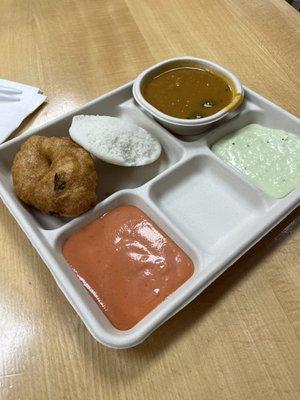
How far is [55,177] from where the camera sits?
1.17 m

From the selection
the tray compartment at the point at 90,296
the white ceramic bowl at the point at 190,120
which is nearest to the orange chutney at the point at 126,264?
the tray compartment at the point at 90,296

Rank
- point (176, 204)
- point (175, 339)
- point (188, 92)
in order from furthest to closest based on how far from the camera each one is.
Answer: point (188, 92), point (176, 204), point (175, 339)

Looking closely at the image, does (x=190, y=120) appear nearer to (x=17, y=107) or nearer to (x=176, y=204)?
(x=176, y=204)

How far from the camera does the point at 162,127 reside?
4.74 feet

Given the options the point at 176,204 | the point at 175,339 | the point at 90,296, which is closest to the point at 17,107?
the point at 176,204

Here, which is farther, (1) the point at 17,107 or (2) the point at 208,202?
(1) the point at 17,107

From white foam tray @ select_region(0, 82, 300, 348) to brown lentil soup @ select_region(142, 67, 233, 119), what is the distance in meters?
0.08

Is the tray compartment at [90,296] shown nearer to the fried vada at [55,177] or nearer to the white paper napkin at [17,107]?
the fried vada at [55,177]

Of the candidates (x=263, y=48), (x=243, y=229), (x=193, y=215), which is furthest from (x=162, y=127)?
(x=263, y=48)

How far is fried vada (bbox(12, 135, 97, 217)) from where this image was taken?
1.15 meters

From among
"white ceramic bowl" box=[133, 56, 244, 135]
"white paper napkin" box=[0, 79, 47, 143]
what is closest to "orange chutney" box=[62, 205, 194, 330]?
"white ceramic bowl" box=[133, 56, 244, 135]

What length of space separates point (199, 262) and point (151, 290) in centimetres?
17

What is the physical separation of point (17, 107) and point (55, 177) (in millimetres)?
619

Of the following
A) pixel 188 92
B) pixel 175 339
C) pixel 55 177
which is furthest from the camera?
pixel 188 92
